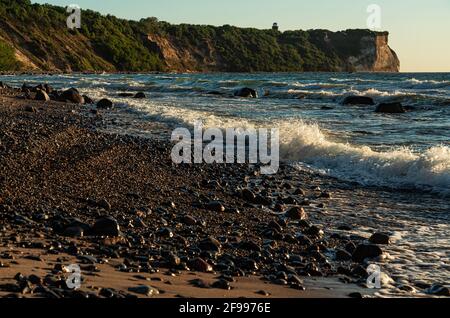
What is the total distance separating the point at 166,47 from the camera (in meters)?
144

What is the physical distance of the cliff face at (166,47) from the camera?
345 feet

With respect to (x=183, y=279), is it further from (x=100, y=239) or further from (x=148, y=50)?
(x=148, y=50)

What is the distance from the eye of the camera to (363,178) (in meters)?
10.7

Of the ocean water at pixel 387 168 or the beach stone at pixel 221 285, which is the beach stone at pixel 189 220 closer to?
the ocean water at pixel 387 168

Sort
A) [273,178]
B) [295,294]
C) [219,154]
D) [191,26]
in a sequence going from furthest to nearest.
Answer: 1. [191,26]
2. [219,154]
3. [273,178]
4. [295,294]

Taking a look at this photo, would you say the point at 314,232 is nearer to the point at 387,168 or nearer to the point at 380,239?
the point at 380,239

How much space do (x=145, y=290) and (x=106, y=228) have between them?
5.76 ft

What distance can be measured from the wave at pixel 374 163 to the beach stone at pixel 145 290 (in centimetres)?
641

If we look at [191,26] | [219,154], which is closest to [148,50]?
[191,26]

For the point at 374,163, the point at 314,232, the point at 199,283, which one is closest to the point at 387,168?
the point at 374,163

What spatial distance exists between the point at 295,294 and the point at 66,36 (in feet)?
391

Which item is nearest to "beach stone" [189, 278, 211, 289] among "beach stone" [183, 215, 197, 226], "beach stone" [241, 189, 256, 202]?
"beach stone" [183, 215, 197, 226]

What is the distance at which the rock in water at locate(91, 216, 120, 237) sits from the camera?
5812mm
